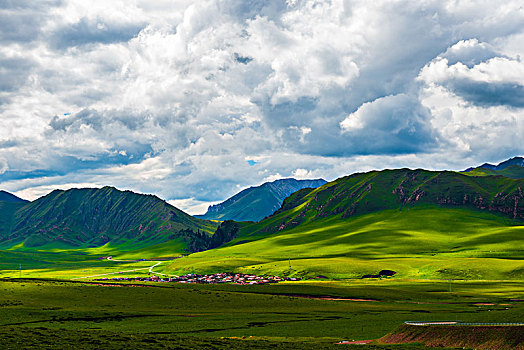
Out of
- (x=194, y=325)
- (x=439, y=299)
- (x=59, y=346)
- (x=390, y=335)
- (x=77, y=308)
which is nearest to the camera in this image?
(x=59, y=346)

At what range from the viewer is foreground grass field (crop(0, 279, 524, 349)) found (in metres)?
64.8

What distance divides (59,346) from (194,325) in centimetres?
3778

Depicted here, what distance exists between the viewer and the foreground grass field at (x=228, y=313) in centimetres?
6481

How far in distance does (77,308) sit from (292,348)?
7338cm

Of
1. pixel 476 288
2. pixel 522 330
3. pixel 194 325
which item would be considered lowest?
pixel 476 288

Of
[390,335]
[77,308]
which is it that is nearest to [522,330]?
[390,335]

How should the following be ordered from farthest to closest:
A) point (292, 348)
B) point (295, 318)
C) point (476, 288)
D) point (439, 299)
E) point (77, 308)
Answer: point (476, 288)
point (439, 299)
point (77, 308)
point (295, 318)
point (292, 348)

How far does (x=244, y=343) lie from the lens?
61.9 m

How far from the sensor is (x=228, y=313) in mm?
109500

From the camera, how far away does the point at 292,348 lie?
5903 centimetres

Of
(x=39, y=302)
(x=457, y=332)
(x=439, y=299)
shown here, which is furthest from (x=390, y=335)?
(x=39, y=302)

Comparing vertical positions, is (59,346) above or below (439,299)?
above

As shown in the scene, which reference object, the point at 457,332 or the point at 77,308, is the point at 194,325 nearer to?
the point at 77,308

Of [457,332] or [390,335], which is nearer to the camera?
[457,332]
